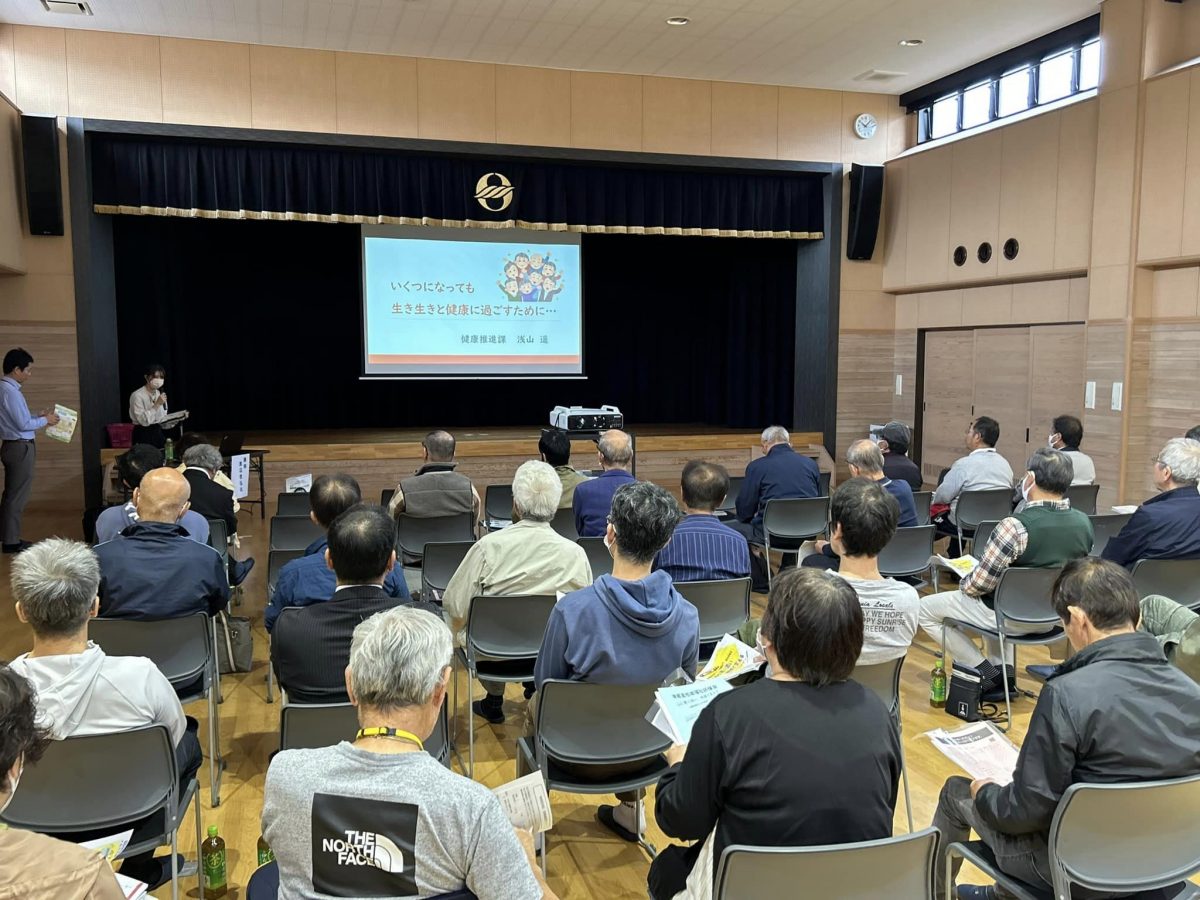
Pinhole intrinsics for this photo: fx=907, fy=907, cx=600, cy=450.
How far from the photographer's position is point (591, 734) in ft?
8.45

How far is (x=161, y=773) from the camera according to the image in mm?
2285

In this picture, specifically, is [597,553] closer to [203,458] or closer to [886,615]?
[886,615]

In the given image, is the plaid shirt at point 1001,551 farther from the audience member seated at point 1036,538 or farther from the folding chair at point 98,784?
the folding chair at point 98,784

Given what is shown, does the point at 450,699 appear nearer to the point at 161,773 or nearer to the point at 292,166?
the point at 161,773

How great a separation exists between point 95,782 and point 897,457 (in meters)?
5.10

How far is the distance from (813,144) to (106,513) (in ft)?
28.1

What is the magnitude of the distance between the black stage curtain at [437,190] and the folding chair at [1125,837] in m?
8.47

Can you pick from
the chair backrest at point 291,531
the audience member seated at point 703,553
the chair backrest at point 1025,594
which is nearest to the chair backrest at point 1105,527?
the chair backrest at point 1025,594

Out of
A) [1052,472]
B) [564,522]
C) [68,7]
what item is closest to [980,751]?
[1052,472]

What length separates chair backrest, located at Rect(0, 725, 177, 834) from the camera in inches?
85.2

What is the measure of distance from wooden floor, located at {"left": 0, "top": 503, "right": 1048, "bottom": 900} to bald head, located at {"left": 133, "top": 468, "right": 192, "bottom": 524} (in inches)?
39.6

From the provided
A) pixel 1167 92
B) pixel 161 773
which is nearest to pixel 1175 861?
pixel 161 773

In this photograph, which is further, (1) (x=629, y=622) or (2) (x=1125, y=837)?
(1) (x=629, y=622)

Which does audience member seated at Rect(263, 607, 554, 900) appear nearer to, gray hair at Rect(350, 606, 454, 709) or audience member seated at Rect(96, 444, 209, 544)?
gray hair at Rect(350, 606, 454, 709)
